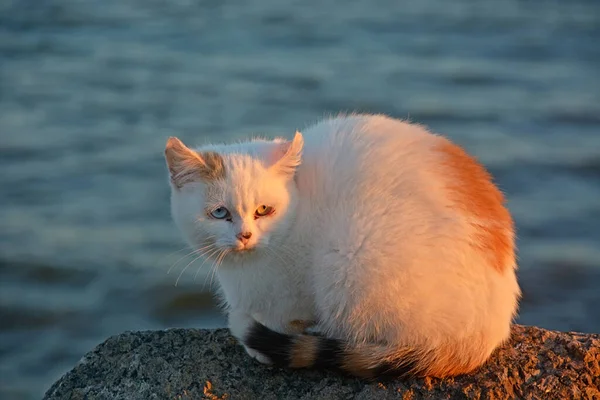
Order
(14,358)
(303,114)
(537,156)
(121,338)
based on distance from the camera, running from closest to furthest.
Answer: (121,338) → (14,358) → (537,156) → (303,114)

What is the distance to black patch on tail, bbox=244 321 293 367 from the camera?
3086mm

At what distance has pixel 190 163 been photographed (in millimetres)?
3152

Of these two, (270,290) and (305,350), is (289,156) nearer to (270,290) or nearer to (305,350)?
(270,290)

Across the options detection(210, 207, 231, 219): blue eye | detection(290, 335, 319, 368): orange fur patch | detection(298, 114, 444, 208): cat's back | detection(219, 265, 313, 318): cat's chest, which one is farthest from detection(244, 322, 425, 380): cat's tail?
detection(298, 114, 444, 208): cat's back

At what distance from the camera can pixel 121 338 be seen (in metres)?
3.48

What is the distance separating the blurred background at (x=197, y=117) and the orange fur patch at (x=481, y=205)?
1.57m

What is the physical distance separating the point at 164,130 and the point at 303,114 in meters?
1.28

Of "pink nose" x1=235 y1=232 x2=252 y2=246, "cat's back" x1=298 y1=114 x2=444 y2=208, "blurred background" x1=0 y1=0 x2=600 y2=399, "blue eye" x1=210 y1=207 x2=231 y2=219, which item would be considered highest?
"cat's back" x1=298 y1=114 x2=444 y2=208

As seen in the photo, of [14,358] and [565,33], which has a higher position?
[565,33]

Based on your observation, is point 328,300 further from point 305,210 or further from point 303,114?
point 303,114

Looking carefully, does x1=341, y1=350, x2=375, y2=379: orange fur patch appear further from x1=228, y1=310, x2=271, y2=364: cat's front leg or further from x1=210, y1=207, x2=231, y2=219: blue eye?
x1=210, y1=207, x2=231, y2=219: blue eye

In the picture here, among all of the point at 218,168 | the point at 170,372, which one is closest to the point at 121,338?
the point at 170,372

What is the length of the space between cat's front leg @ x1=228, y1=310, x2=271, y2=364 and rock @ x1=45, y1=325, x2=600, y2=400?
0.05 meters

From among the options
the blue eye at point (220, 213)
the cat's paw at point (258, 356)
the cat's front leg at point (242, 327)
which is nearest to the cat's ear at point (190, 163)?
the blue eye at point (220, 213)
